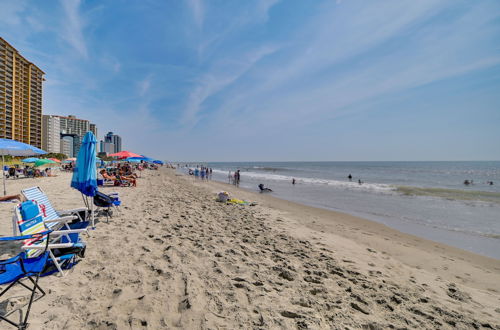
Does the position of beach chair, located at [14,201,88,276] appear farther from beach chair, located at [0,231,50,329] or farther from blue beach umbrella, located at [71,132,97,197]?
blue beach umbrella, located at [71,132,97,197]

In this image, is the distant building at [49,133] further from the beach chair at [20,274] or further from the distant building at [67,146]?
the beach chair at [20,274]

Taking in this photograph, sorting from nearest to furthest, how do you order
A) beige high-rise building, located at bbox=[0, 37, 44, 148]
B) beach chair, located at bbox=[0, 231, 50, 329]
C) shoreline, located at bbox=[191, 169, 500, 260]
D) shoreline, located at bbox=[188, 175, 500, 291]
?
beach chair, located at bbox=[0, 231, 50, 329]
shoreline, located at bbox=[188, 175, 500, 291]
shoreline, located at bbox=[191, 169, 500, 260]
beige high-rise building, located at bbox=[0, 37, 44, 148]

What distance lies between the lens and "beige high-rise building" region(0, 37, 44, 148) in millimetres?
59531

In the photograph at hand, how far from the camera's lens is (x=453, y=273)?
4.14 metres

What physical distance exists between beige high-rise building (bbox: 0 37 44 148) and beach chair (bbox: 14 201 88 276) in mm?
84438

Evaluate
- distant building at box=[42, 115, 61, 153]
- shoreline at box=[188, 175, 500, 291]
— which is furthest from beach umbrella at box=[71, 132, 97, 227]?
distant building at box=[42, 115, 61, 153]

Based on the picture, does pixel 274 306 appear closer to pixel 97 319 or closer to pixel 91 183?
pixel 97 319

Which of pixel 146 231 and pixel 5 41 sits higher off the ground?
pixel 5 41

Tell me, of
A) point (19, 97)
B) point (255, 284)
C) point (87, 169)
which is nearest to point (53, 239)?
point (87, 169)

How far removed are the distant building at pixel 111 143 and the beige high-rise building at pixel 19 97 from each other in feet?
115

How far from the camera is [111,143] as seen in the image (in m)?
119

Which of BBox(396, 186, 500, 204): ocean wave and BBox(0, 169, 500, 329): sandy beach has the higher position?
BBox(0, 169, 500, 329): sandy beach

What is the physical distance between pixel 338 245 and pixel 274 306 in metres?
3.23

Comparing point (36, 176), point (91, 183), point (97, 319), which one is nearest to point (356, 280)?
point (97, 319)
